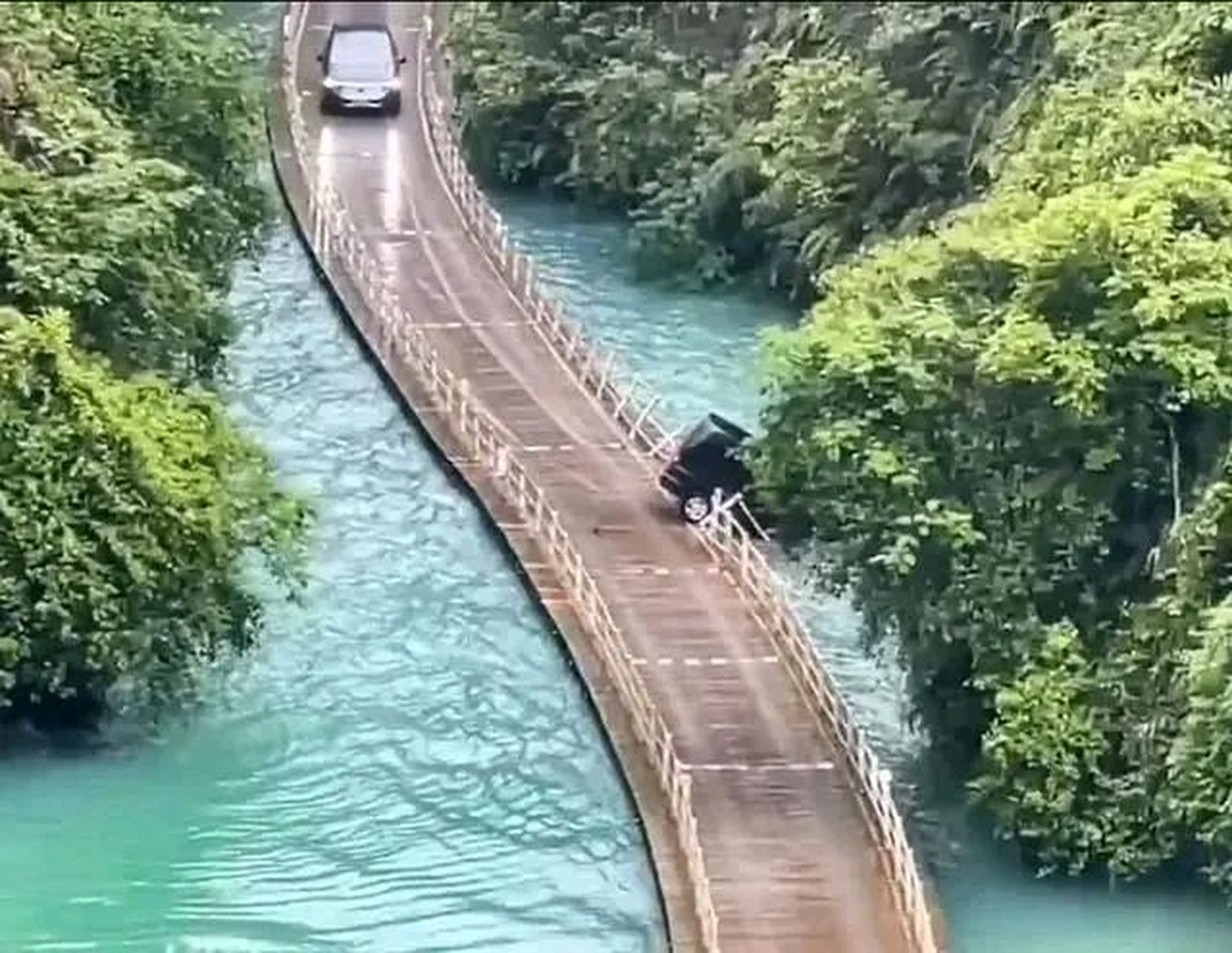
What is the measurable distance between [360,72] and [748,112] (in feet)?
30.7

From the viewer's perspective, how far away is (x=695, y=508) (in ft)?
110

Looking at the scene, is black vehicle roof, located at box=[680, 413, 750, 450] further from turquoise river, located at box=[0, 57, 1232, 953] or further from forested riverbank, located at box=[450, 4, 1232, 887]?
forested riverbank, located at box=[450, 4, 1232, 887]

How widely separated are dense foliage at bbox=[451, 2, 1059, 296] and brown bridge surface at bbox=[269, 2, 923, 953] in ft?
7.13

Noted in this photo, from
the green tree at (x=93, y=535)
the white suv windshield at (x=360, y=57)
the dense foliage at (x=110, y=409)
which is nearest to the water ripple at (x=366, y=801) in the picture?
the dense foliage at (x=110, y=409)

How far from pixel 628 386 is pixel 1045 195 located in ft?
33.0

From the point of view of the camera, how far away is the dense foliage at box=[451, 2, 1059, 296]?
40.8 meters

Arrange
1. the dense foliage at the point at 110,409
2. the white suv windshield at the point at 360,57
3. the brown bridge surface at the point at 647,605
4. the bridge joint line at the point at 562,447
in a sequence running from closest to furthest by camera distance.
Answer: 1. the brown bridge surface at the point at 647,605
2. the dense foliage at the point at 110,409
3. the bridge joint line at the point at 562,447
4. the white suv windshield at the point at 360,57

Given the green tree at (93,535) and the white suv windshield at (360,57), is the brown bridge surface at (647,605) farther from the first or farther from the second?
the green tree at (93,535)

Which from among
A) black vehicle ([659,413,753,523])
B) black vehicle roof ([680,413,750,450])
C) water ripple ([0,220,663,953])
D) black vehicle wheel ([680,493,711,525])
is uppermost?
black vehicle roof ([680,413,750,450])

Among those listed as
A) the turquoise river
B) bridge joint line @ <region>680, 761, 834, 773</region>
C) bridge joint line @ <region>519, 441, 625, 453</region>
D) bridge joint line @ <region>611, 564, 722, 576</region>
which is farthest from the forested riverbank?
bridge joint line @ <region>519, 441, 625, 453</region>

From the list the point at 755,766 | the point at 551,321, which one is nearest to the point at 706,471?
the point at 755,766

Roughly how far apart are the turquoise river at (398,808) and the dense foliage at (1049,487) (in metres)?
0.90

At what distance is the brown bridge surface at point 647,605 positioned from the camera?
25.1 metres

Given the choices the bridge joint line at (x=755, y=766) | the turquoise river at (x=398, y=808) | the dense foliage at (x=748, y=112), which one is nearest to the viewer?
the turquoise river at (x=398, y=808)
